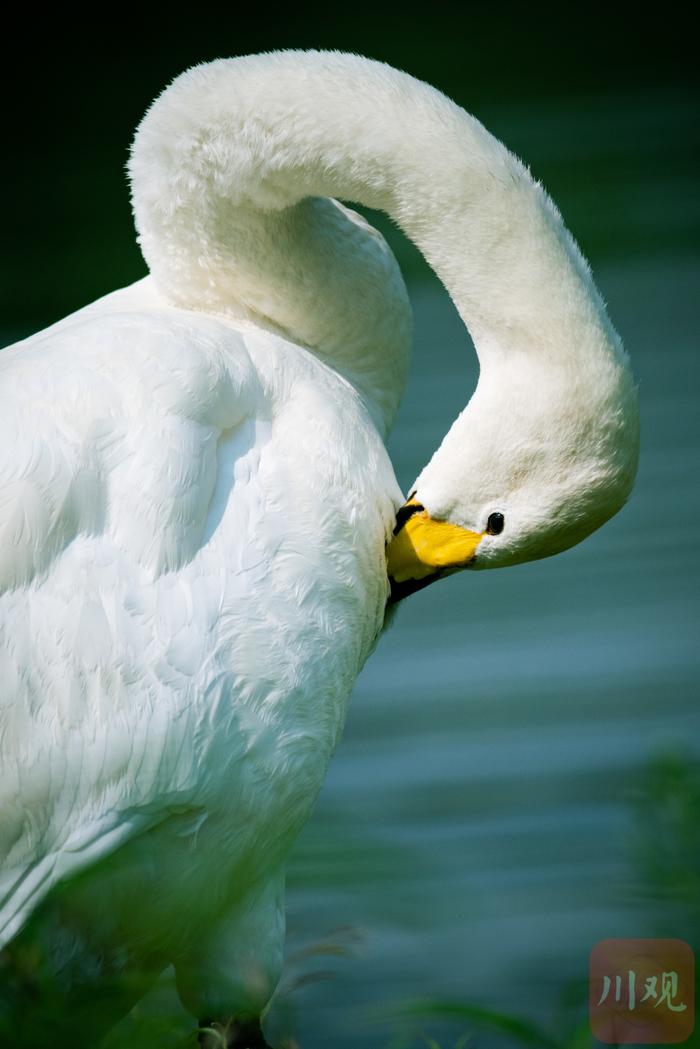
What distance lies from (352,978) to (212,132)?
60.5 inches

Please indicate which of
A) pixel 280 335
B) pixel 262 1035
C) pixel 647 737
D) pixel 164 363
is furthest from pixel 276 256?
pixel 647 737

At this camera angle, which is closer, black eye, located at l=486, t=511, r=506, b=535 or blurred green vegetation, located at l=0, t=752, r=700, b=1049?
blurred green vegetation, located at l=0, t=752, r=700, b=1049

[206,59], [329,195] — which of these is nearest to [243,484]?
[329,195]

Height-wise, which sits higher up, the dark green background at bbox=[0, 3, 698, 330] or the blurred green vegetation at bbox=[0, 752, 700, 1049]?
the dark green background at bbox=[0, 3, 698, 330]

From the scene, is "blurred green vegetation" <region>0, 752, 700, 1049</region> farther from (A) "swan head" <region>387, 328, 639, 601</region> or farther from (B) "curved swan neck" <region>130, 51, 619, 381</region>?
(B) "curved swan neck" <region>130, 51, 619, 381</region>

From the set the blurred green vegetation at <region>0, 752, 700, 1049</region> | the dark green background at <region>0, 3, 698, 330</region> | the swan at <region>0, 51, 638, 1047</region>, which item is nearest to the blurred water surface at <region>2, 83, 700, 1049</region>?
the blurred green vegetation at <region>0, 752, 700, 1049</region>

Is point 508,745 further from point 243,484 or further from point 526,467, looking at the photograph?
point 243,484

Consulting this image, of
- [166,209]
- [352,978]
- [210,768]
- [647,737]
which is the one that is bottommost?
[352,978]

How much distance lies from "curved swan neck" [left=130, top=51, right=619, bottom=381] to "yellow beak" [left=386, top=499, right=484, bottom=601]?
0.79 feet

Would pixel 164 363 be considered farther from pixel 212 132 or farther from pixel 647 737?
pixel 647 737

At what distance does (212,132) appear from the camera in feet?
8.66

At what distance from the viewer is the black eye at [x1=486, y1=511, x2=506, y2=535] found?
8.35 feet

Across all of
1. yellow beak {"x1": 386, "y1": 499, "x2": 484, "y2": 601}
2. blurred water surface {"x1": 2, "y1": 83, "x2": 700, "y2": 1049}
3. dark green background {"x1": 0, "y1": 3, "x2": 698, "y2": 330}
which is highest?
dark green background {"x1": 0, "y1": 3, "x2": 698, "y2": 330}

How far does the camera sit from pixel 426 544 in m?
2.57
